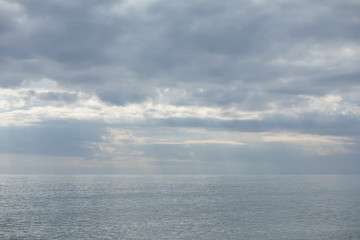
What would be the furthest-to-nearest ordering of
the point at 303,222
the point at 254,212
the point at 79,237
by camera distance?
1. the point at 254,212
2. the point at 303,222
3. the point at 79,237

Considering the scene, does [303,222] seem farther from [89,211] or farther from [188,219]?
[89,211]

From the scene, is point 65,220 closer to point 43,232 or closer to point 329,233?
point 43,232

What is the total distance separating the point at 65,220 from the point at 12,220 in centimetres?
1155

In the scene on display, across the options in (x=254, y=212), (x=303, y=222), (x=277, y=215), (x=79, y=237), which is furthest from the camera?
(x=254, y=212)

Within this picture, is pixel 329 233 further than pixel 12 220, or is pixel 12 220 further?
pixel 12 220

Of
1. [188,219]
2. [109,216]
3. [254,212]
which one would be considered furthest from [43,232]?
[254,212]

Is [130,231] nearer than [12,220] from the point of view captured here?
Yes

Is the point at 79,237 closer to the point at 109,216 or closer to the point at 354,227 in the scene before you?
the point at 109,216

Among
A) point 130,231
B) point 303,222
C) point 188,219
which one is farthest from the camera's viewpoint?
point 188,219

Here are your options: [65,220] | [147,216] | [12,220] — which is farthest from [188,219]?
[12,220]

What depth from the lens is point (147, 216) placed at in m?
77.9

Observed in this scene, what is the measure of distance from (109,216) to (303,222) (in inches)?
1803

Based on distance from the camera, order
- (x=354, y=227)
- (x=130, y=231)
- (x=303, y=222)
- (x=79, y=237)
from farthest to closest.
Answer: (x=303, y=222) → (x=354, y=227) → (x=130, y=231) → (x=79, y=237)

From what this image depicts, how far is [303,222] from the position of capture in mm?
69938
